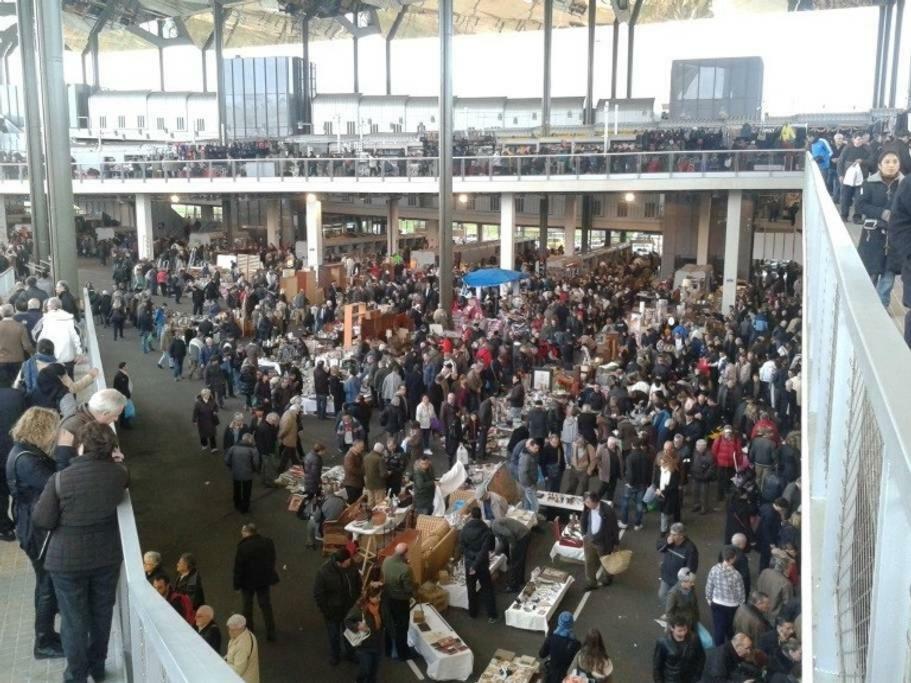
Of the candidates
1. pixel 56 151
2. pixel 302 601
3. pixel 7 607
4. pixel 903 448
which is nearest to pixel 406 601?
pixel 302 601

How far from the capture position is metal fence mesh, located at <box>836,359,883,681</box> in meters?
1.81

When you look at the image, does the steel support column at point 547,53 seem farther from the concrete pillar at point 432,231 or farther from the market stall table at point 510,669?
the market stall table at point 510,669

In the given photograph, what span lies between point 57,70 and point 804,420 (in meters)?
13.7

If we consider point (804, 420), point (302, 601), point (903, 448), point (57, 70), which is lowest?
point (302, 601)

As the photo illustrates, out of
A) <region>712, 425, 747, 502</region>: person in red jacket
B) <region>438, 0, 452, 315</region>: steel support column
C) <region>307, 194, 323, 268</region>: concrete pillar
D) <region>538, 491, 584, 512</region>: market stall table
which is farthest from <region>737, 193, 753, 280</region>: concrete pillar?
<region>538, 491, 584, 512</region>: market stall table

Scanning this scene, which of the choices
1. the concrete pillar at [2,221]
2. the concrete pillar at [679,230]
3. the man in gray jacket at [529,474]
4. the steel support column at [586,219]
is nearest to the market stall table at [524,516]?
the man in gray jacket at [529,474]

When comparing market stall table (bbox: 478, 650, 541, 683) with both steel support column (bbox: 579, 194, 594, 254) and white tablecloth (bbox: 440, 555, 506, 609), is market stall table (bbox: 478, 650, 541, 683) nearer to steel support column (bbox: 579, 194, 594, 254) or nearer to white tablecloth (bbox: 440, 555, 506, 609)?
white tablecloth (bbox: 440, 555, 506, 609)

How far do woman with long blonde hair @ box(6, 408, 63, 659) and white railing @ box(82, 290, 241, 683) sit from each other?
0.60 metres

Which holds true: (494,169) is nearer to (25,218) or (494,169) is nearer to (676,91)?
(676,91)

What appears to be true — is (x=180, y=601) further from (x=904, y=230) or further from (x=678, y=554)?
(x=904, y=230)

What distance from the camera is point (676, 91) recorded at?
36.8 meters

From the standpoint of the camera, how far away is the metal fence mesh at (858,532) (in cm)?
181

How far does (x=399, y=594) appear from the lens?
8.62 m

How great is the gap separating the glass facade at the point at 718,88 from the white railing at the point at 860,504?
116ft
